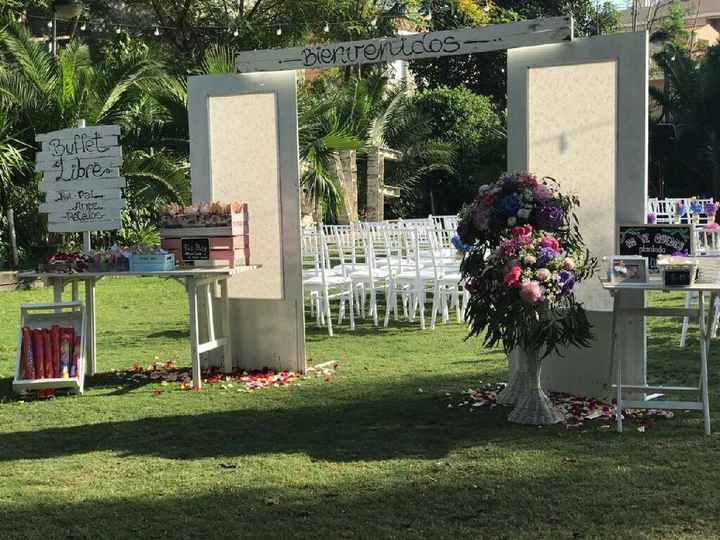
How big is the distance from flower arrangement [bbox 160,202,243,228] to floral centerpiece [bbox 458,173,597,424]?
1942 mm

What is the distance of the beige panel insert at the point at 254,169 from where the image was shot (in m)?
6.88

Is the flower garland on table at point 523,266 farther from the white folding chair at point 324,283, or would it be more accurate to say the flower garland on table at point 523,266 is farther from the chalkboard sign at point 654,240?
the white folding chair at point 324,283

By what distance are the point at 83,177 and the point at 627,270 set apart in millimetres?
3868

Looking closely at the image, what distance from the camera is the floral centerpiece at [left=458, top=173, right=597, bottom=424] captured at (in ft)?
16.3

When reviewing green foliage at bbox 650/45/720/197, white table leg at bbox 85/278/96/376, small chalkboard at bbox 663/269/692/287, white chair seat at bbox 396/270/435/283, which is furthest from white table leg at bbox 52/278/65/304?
green foliage at bbox 650/45/720/197

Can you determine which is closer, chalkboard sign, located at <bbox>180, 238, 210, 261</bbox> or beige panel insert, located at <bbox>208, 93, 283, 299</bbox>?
chalkboard sign, located at <bbox>180, 238, 210, 261</bbox>

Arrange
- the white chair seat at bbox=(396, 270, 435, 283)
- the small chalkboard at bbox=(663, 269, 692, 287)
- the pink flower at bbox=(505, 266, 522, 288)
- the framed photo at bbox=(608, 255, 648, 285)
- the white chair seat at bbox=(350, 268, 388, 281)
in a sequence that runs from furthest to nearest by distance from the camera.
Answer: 1. the white chair seat at bbox=(350, 268, 388, 281)
2. the white chair seat at bbox=(396, 270, 435, 283)
3. the framed photo at bbox=(608, 255, 648, 285)
4. the pink flower at bbox=(505, 266, 522, 288)
5. the small chalkboard at bbox=(663, 269, 692, 287)

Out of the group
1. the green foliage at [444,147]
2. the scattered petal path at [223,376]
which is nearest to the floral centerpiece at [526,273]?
the scattered petal path at [223,376]

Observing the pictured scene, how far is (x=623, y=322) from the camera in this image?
5625 mm

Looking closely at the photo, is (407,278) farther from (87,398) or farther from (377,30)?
(377,30)

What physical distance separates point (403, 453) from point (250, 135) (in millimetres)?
3152

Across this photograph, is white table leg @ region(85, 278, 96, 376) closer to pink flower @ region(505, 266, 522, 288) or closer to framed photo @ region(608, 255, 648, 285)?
pink flower @ region(505, 266, 522, 288)

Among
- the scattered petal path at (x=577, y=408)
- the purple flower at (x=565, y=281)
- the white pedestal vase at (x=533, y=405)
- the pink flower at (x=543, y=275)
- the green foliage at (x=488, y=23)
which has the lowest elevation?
the scattered petal path at (x=577, y=408)

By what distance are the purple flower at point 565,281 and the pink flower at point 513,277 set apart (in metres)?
0.25
